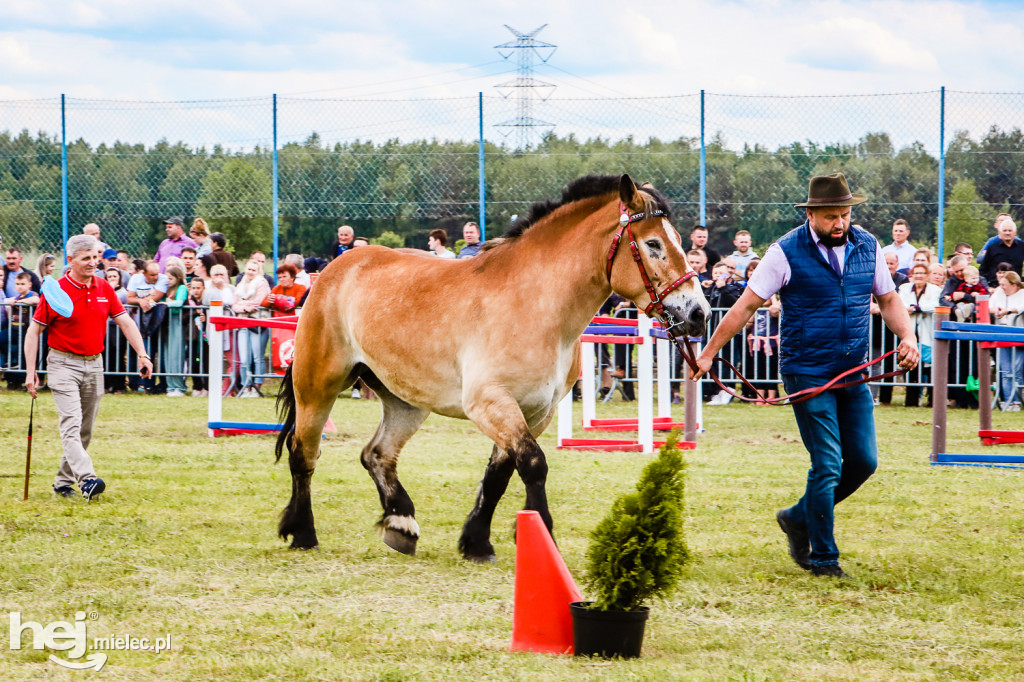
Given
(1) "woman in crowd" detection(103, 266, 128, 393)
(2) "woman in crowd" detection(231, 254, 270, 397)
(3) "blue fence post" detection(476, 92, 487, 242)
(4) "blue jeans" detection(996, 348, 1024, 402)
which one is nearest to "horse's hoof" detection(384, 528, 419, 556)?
(2) "woman in crowd" detection(231, 254, 270, 397)

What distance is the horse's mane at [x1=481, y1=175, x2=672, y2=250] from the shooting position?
20.8ft

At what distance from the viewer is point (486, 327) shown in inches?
247

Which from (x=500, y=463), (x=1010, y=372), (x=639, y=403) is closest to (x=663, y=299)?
(x=500, y=463)

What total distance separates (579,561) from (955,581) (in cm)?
199

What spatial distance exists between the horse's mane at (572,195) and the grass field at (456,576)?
6.20 feet

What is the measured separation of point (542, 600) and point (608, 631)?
12.0 inches

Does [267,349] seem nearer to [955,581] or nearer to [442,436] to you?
[442,436]

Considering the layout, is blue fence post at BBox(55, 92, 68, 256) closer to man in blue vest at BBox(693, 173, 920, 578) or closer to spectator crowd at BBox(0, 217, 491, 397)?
spectator crowd at BBox(0, 217, 491, 397)

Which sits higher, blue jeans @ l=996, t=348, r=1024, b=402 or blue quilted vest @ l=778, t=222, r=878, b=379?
blue quilted vest @ l=778, t=222, r=878, b=379

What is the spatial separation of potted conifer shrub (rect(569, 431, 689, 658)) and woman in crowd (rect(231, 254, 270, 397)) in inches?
440

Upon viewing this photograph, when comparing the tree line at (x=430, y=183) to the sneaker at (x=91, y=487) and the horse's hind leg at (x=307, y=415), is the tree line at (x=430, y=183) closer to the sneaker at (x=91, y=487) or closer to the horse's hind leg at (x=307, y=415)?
the sneaker at (x=91, y=487)

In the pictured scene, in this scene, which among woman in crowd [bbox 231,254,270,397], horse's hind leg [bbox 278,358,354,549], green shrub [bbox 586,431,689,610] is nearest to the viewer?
green shrub [bbox 586,431,689,610]

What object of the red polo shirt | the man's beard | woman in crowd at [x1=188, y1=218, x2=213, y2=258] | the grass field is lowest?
the grass field

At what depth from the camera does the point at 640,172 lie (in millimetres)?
18703
